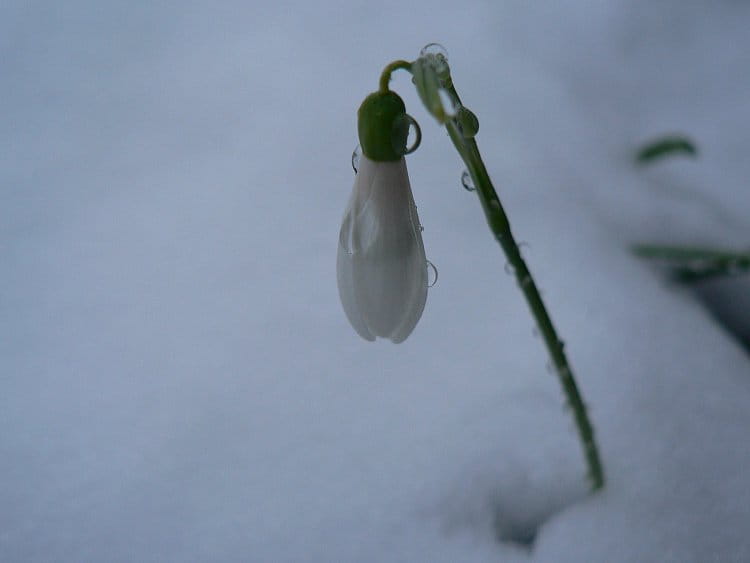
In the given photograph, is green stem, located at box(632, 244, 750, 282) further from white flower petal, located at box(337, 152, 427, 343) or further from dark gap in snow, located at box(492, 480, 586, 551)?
white flower petal, located at box(337, 152, 427, 343)

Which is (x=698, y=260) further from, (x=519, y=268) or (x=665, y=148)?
(x=519, y=268)

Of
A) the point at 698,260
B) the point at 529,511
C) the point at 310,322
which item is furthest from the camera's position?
the point at 698,260

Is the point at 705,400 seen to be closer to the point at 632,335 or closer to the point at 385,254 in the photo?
the point at 632,335

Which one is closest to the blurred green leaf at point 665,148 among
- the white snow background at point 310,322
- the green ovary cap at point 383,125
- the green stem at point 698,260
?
the white snow background at point 310,322

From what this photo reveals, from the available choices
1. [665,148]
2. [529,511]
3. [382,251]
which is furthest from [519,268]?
[665,148]

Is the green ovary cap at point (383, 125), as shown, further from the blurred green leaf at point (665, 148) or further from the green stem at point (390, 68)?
the blurred green leaf at point (665, 148)

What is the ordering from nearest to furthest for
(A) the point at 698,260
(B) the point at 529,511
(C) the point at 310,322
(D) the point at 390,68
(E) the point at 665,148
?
1. (D) the point at 390,68
2. (B) the point at 529,511
3. (C) the point at 310,322
4. (A) the point at 698,260
5. (E) the point at 665,148

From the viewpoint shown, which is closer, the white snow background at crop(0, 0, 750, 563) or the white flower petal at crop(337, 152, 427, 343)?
the white flower petal at crop(337, 152, 427, 343)

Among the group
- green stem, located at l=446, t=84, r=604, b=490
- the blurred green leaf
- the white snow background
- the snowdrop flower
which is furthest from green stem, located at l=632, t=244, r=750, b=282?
the snowdrop flower
